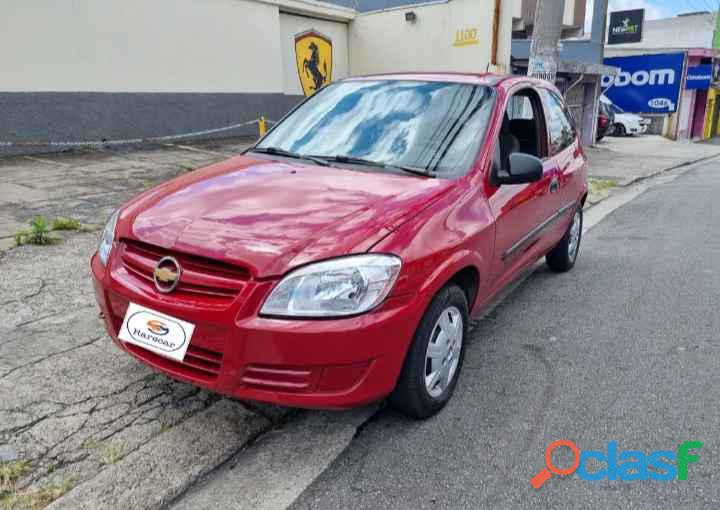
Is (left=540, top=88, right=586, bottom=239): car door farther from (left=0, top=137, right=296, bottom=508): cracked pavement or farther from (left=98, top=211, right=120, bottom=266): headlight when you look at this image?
(left=98, top=211, right=120, bottom=266): headlight

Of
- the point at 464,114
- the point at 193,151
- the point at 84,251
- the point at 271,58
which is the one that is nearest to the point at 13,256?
the point at 84,251

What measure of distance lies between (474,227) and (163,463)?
1831 mm

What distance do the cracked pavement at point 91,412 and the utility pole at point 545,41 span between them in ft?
25.4

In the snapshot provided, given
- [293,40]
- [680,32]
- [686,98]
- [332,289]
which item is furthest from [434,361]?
[680,32]

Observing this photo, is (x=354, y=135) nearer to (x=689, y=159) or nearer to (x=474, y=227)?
(x=474, y=227)

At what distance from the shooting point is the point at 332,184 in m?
2.93

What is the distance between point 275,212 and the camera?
8.51 ft

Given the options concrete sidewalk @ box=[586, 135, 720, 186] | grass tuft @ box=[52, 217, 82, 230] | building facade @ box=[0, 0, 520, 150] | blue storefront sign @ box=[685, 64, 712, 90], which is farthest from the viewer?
blue storefront sign @ box=[685, 64, 712, 90]

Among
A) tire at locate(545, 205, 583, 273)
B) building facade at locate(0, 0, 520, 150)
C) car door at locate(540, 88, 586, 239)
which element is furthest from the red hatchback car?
building facade at locate(0, 0, 520, 150)

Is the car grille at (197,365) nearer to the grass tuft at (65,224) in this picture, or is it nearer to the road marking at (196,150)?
the grass tuft at (65,224)

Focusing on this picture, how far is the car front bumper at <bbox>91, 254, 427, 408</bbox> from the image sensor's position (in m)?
2.23

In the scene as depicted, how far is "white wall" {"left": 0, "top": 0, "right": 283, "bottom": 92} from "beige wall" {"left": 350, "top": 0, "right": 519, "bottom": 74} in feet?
11.5

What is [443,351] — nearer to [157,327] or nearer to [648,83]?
[157,327]

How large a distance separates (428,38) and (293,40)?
3.72 metres
